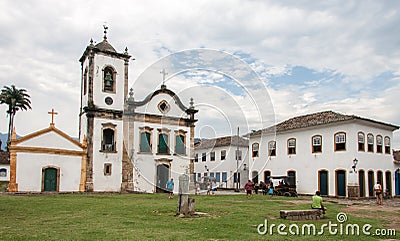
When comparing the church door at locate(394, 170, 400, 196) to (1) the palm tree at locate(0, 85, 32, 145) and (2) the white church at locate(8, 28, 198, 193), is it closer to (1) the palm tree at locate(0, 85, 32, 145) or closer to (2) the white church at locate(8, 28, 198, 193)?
(2) the white church at locate(8, 28, 198, 193)

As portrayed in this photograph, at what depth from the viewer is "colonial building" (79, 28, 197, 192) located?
29.6 m

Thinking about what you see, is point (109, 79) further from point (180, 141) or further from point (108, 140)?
point (180, 141)

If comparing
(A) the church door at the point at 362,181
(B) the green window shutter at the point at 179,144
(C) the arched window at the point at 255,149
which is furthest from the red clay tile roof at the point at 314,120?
(B) the green window shutter at the point at 179,144

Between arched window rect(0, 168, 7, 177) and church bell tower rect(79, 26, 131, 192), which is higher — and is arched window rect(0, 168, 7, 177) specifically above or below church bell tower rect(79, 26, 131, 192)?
below

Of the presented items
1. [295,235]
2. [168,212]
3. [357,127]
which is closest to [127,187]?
[168,212]

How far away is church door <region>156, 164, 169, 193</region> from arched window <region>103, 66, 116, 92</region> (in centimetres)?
760

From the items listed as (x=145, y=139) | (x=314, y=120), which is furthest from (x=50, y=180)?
(x=314, y=120)

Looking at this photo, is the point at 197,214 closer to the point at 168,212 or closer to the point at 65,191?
the point at 168,212

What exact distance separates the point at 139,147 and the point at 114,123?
2815 mm

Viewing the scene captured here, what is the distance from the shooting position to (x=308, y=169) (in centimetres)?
3159

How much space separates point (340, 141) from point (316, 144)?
2.34m

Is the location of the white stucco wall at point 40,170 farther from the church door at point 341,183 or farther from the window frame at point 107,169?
the church door at point 341,183

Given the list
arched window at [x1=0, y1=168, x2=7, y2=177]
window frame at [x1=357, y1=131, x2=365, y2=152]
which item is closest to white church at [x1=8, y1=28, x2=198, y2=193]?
window frame at [x1=357, y1=131, x2=365, y2=152]

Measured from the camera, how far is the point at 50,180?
89.9 feet
